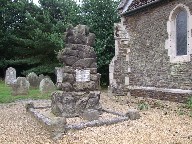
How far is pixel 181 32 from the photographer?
40.9 feet

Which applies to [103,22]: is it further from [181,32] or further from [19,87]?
[181,32]

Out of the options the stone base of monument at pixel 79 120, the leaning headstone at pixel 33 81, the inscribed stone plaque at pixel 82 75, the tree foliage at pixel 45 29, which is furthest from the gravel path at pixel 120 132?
the tree foliage at pixel 45 29

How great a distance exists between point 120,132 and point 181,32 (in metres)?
6.71

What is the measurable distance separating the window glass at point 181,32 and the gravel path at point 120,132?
3457mm

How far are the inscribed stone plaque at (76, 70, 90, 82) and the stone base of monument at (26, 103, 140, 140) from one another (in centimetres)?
111

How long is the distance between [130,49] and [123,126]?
806cm

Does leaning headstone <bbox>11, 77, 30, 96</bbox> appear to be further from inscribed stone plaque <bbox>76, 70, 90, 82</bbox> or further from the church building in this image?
inscribed stone plaque <bbox>76, 70, 90, 82</bbox>

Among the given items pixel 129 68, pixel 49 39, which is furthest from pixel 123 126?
pixel 49 39

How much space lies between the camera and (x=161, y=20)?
1324 cm

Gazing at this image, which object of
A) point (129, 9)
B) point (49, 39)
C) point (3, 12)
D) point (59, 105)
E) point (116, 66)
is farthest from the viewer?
point (3, 12)

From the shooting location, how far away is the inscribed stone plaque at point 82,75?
976 centimetres

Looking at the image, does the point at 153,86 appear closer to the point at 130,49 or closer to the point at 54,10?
the point at 130,49

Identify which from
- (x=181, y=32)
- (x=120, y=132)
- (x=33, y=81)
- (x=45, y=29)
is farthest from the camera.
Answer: (x=45, y=29)

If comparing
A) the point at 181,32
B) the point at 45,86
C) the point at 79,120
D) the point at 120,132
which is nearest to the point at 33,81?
the point at 45,86
